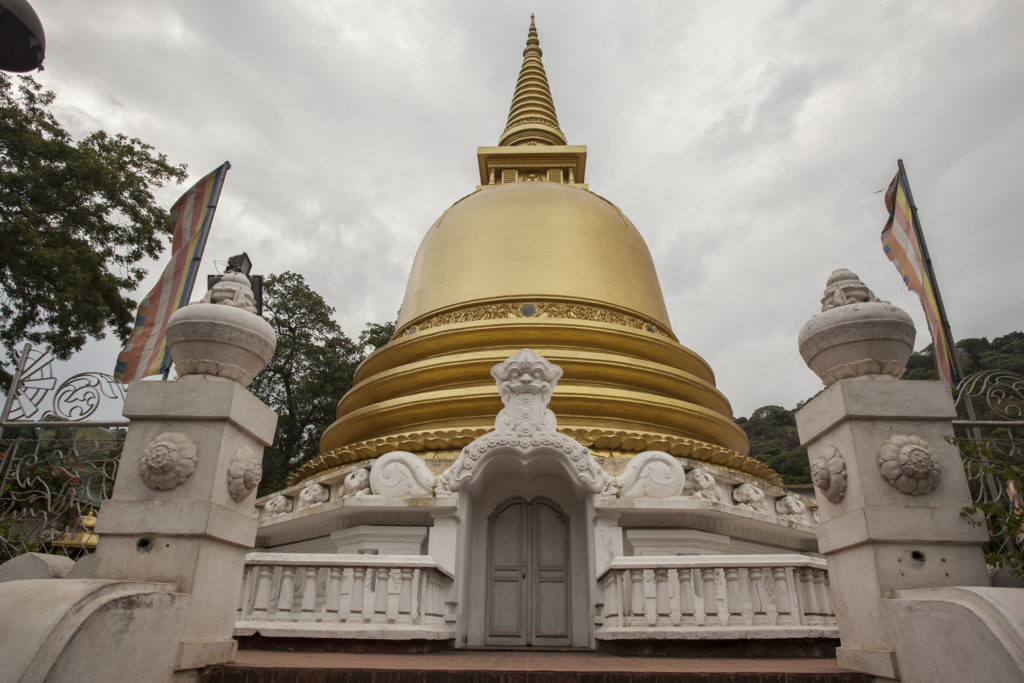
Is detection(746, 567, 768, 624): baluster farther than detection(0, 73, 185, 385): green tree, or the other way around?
detection(0, 73, 185, 385): green tree

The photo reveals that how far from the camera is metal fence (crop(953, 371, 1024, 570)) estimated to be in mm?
4332

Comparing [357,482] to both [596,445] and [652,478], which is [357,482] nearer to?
[596,445]

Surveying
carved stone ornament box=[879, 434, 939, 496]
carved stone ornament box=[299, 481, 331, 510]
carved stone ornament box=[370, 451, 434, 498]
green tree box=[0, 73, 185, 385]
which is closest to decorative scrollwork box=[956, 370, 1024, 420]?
carved stone ornament box=[879, 434, 939, 496]

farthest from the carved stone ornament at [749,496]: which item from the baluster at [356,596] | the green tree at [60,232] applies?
the green tree at [60,232]

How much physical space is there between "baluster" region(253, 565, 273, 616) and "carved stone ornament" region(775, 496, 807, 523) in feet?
25.1

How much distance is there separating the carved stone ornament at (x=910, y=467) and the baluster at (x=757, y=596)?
2.81 meters

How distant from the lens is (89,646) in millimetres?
3814

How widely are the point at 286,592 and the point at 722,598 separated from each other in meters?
4.56

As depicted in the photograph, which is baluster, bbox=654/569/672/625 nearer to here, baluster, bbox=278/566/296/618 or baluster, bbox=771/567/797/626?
baluster, bbox=771/567/797/626

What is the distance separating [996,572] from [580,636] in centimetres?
502

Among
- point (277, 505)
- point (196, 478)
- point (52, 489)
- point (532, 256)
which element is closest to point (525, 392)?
point (196, 478)

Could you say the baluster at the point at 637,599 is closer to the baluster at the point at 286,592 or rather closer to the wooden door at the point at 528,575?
the wooden door at the point at 528,575

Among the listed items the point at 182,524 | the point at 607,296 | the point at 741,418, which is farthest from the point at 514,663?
the point at 741,418

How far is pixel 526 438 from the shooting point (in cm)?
818
